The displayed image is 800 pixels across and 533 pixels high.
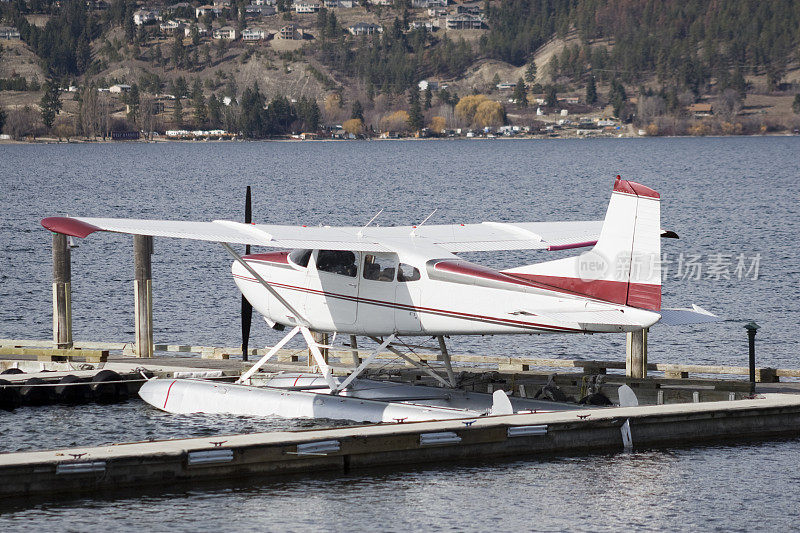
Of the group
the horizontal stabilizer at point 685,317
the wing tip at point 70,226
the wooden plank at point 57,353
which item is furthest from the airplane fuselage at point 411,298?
the wooden plank at point 57,353

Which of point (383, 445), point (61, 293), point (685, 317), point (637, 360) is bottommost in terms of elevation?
point (383, 445)

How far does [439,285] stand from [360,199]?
67.3m

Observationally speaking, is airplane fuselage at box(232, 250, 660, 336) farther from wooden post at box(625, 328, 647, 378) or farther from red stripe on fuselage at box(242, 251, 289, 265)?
wooden post at box(625, 328, 647, 378)

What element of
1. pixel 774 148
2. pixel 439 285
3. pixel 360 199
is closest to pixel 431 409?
pixel 439 285

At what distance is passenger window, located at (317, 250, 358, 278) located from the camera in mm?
17656

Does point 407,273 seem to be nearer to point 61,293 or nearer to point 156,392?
point 156,392

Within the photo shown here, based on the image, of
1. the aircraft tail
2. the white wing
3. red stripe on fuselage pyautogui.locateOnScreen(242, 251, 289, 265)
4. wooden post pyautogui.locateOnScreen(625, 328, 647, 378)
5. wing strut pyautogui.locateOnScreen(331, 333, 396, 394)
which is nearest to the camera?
the aircraft tail

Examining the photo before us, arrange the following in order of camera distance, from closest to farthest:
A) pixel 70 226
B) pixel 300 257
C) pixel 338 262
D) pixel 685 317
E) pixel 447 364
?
pixel 70 226
pixel 685 317
pixel 338 262
pixel 447 364
pixel 300 257

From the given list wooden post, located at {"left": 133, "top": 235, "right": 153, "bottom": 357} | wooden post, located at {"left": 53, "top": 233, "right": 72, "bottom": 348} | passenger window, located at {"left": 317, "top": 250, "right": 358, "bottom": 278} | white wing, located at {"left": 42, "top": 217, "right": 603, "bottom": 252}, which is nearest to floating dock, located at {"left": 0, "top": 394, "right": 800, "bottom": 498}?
passenger window, located at {"left": 317, "top": 250, "right": 358, "bottom": 278}

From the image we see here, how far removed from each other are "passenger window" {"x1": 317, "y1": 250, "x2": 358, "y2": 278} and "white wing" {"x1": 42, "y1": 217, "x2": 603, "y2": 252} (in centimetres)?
24

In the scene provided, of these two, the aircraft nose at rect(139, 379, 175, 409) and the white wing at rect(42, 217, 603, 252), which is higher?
the white wing at rect(42, 217, 603, 252)

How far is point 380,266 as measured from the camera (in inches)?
684

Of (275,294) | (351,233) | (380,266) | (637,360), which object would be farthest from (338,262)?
(637,360)

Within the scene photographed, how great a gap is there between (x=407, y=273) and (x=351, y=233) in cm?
161
